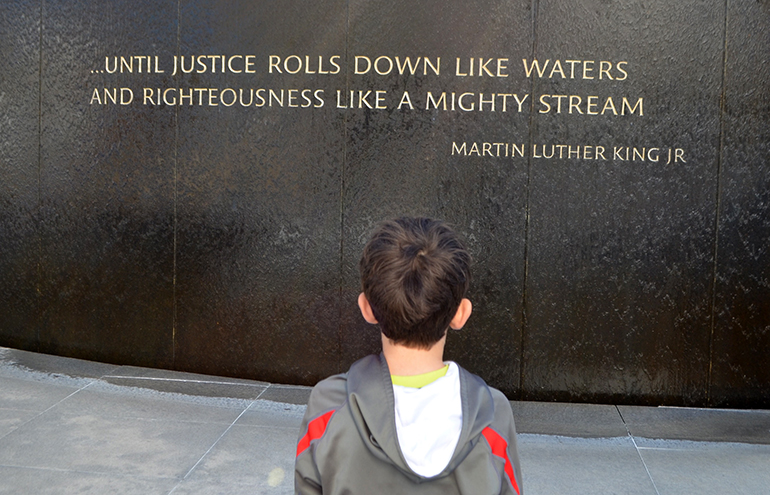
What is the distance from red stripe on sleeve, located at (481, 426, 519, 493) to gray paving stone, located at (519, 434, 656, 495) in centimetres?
223

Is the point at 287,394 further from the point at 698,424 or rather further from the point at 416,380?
the point at 416,380

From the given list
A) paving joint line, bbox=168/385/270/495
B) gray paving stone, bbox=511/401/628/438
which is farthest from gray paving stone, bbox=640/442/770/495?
paving joint line, bbox=168/385/270/495

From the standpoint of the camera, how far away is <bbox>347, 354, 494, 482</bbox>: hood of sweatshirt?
1.67 meters

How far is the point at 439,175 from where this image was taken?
17.3 feet

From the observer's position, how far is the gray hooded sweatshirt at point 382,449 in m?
1.68

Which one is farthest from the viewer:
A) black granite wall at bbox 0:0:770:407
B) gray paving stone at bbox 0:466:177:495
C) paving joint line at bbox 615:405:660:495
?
black granite wall at bbox 0:0:770:407

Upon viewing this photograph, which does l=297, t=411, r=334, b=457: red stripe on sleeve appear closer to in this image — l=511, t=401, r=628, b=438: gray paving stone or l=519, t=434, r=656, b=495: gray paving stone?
l=519, t=434, r=656, b=495: gray paving stone

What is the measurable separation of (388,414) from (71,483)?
105 inches

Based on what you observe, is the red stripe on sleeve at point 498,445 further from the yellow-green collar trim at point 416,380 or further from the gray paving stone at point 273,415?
the gray paving stone at point 273,415

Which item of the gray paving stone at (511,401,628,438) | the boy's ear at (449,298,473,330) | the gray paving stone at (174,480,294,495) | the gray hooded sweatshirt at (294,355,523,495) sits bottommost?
the gray paving stone at (174,480,294,495)

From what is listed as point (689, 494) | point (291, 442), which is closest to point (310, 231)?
point (291, 442)

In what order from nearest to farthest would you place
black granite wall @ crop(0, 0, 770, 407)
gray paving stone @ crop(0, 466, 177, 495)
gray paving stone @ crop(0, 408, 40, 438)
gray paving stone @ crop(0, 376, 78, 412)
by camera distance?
gray paving stone @ crop(0, 466, 177, 495) → gray paving stone @ crop(0, 408, 40, 438) → gray paving stone @ crop(0, 376, 78, 412) → black granite wall @ crop(0, 0, 770, 407)

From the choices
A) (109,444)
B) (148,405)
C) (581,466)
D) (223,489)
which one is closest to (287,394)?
(148,405)

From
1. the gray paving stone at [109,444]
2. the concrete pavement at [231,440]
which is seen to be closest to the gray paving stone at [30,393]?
the concrete pavement at [231,440]
